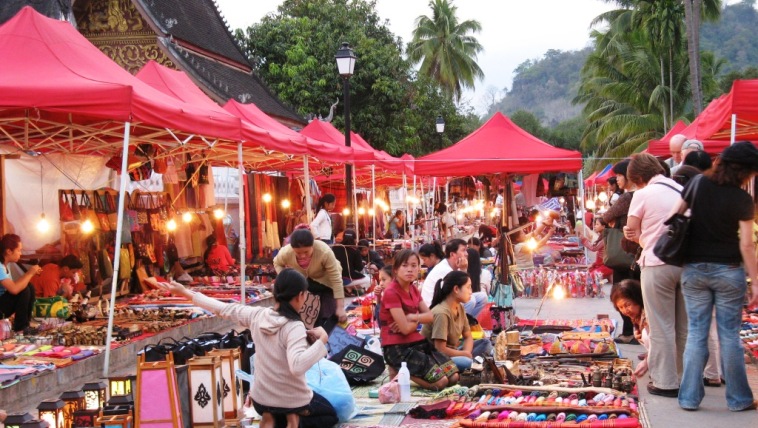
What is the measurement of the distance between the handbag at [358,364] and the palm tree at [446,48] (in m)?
48.2

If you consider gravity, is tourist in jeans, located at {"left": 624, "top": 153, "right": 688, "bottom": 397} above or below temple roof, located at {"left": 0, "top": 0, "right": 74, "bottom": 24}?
below

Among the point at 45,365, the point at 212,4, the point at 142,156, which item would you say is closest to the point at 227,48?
the point at 212,4

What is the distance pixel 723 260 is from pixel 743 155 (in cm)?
77

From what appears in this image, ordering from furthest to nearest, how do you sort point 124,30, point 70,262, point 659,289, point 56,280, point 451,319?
point 124,30, point 70,262, point 56,280, point 451,319, point 659,289

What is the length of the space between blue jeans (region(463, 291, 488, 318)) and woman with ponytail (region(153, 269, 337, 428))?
483 cm

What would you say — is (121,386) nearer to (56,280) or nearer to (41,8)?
(56,280)

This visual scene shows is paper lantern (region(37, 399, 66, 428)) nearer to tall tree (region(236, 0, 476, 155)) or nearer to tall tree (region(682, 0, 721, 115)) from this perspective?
tall tree (region(682, 0, 721, 115))

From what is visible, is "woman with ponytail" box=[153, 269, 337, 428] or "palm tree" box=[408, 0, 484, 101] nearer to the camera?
"woman with ponytail" box=[153, 269, 337, 428]

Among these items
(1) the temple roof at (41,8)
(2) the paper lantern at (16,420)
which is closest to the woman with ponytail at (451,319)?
(2) the paper lantern at (16,420)

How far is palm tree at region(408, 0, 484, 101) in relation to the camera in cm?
5662

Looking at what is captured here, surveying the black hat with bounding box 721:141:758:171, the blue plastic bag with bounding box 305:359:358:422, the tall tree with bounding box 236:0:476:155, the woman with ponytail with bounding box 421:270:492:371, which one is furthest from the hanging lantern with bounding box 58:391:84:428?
the tall tree with bounding box 236:0:476:155

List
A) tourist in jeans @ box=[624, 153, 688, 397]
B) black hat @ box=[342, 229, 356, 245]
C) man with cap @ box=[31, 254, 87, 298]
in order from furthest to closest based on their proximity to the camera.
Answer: black hat @ box=[342, 229, 356, 245] < man with cap @ box=[31, 254, 87, 298] < tourist in jeans @ box=[624, 153, 688, 397]

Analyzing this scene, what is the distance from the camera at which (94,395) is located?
21.5 feet

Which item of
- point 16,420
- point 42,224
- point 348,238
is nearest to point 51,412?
point 16,420
